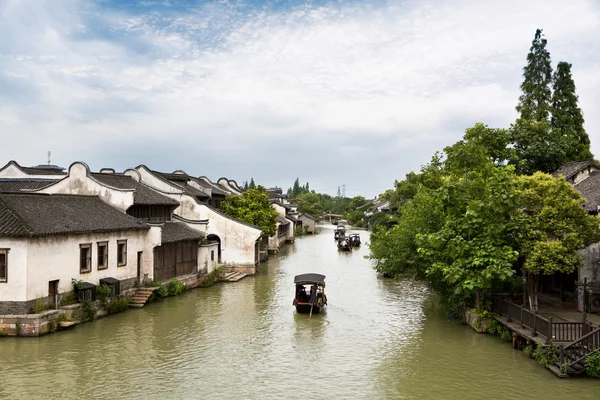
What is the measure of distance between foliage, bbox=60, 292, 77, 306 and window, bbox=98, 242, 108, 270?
2697mm

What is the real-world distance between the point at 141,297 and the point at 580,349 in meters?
23.1

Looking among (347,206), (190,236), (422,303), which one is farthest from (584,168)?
(347,206)

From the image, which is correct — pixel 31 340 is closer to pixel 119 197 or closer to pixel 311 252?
pixel 119 197

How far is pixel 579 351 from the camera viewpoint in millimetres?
18750

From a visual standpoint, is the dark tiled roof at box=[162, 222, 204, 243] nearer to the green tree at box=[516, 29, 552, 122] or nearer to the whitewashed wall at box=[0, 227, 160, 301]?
the whitewashed wall at box=[0, 227, 160, 301]

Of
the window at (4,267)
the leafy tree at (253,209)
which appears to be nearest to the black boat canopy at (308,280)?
the window at (4,267)

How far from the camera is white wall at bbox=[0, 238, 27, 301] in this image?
23438 mm

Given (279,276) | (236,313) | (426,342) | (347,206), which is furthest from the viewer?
(347,206)

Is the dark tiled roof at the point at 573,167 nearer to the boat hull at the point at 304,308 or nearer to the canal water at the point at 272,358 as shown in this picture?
the canal water at the point at 272,358

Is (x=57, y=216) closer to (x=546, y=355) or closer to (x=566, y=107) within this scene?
(x=546, y=355)

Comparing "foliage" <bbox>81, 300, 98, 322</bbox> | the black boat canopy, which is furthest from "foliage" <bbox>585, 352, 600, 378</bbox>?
"foliage" <bbox>81, 300, 98, 322</bbox>

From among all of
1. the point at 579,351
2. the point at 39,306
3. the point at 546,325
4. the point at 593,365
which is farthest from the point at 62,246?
the point at 593,365

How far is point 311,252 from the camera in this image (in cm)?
6975

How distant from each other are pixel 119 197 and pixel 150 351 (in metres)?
14.8
